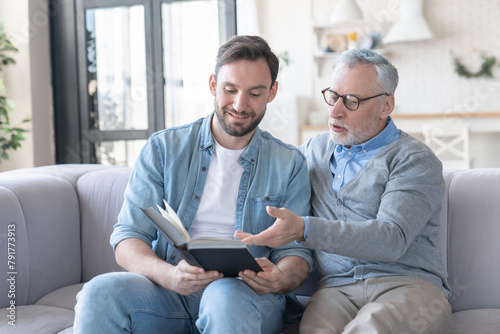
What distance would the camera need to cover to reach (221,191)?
1745mm

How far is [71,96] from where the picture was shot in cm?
484

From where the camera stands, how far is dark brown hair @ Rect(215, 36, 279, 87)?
170cm

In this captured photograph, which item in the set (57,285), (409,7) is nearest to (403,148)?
(57,285)

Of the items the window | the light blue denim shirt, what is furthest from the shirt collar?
the window

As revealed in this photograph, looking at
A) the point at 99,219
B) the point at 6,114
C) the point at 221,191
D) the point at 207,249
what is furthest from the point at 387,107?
the point at 6,114

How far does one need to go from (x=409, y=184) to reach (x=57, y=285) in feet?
4.25

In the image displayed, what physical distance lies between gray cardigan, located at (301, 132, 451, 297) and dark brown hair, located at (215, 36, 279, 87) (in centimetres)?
40

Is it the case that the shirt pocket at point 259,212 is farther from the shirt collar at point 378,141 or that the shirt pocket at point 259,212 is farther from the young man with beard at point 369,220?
the shirt collar at point 378,141

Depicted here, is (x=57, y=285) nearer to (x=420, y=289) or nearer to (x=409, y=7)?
(x=420, y=289)

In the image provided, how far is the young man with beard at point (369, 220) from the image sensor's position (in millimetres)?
1484

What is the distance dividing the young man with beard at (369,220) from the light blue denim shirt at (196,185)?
11cm

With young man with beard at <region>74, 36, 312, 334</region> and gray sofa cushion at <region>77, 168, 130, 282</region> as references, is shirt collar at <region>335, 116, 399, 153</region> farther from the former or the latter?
gray sofa cushion at <region>77, 168, 130, 282</region>

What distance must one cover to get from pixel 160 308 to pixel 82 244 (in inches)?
31.9

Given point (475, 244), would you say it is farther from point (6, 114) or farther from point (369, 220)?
point (6, 114)
